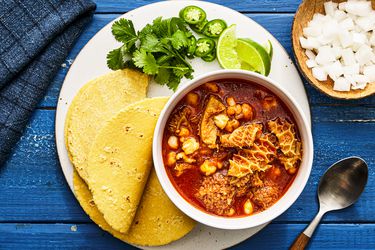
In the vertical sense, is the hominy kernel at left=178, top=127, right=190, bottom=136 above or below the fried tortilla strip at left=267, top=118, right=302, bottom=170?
above

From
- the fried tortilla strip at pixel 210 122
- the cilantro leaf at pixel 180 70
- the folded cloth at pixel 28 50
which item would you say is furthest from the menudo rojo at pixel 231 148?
the folded cloth at pixel 28 50

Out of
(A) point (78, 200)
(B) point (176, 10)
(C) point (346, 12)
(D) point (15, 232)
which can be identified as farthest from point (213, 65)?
(D) point (15, 232)

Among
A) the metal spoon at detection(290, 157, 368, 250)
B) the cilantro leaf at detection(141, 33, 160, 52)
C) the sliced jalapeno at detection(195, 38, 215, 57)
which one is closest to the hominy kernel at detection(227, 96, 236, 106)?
the sliced jalapeno at detection(195, 38, 215, 57)

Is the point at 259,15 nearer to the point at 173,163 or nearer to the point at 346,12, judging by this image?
the point at 346,12

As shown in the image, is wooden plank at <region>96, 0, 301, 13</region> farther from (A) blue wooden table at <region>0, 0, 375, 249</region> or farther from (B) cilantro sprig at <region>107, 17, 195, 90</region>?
(B) cilantro sprig at <region>107, 17, 195, 90</region>

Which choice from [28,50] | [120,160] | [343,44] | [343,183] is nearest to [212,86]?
[120,160]
